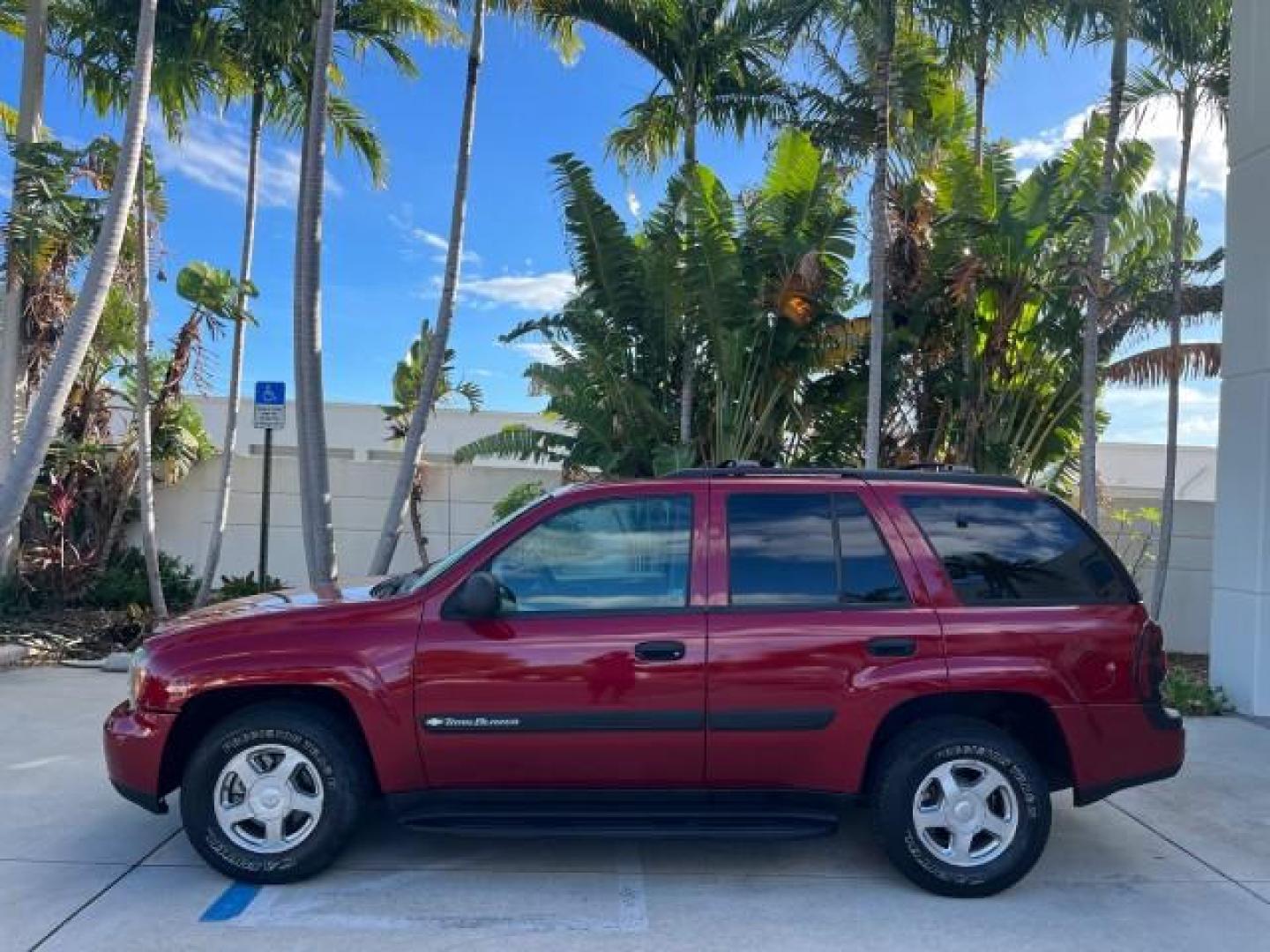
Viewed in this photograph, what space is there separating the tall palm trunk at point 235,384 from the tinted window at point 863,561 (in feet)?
28.4

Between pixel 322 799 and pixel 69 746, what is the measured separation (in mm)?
3183

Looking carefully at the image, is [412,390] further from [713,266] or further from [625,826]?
[625,826]

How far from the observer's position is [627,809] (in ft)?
14.2

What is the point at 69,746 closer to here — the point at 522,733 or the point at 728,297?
the point at 522,733

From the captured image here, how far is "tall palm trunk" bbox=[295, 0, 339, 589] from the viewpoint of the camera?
9.66 m

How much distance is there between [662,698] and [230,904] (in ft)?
6.53

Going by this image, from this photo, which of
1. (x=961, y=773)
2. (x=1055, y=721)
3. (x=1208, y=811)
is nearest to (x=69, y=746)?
(x=961, y=773)

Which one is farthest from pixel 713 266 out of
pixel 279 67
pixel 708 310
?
pixel 279 67

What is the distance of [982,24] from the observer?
945 centimetres

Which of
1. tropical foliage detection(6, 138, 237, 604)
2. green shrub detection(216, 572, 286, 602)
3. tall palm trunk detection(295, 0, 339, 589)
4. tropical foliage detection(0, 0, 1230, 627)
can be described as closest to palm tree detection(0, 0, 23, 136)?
tropical foliage detection(0, 0, 1230, 627)

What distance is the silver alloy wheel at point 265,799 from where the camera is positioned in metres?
4.29

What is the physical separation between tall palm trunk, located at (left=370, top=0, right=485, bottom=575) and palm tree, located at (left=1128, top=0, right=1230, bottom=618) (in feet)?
21.7

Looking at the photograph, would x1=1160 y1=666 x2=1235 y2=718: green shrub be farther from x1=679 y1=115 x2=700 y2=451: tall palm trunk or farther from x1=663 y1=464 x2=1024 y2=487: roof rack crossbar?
x1=679 y1=115 x2=700 y2=451: tall palm trunk

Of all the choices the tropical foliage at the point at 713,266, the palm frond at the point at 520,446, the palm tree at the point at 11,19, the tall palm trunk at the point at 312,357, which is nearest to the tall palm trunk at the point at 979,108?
the tropical foliage at the point at 713,266
